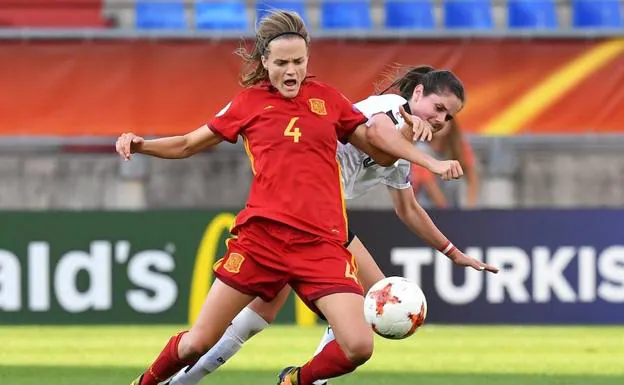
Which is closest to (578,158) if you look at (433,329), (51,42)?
(433,329)

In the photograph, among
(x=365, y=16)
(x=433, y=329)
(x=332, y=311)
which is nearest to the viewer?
(x=332, y=311)

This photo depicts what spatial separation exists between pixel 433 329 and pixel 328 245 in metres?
6.03

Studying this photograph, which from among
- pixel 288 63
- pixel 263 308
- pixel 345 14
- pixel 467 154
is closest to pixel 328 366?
pixel 263 308

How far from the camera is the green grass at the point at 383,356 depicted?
9.05 meters

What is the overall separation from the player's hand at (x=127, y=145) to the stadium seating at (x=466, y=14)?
407 inches

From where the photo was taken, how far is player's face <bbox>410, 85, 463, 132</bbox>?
700 centimetres

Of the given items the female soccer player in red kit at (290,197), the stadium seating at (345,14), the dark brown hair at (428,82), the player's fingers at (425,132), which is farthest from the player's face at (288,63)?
the stadium seating at (345,14)

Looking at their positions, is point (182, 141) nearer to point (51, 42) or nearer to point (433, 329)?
point (433, 329)

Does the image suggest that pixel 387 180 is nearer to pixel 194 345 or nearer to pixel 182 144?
pixel 182 144

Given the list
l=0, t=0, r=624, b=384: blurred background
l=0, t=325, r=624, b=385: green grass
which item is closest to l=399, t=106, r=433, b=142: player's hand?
l=0, t=325, r=624, b=385: green grass

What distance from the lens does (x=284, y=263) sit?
6.63m

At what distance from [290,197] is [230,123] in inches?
18.0

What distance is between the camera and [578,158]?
1586cm

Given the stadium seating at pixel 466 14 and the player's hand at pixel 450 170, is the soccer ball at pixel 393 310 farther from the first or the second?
the stadium seating at pixel 466 14
